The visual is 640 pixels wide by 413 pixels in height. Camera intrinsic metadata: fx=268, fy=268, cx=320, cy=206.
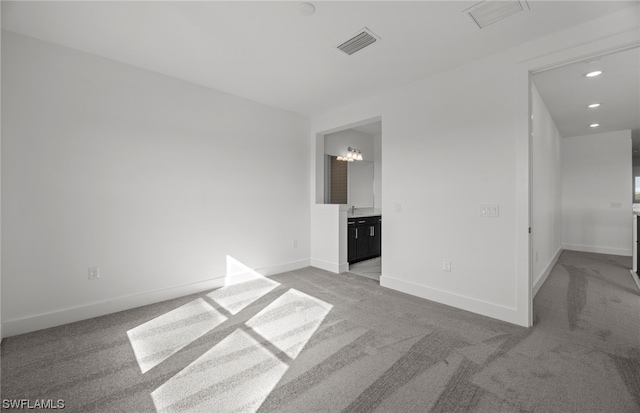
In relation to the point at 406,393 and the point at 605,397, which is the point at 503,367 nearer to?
the point at 605,397

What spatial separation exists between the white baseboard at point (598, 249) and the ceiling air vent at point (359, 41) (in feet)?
22.8

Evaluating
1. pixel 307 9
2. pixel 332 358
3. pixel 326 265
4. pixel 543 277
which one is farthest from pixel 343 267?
pixel 307 9

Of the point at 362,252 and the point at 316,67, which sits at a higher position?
the point at 316,67

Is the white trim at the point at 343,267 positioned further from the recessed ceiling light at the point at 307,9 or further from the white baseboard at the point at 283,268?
the recessed ceiling light at the point at 307,9

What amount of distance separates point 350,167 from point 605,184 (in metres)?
5.58

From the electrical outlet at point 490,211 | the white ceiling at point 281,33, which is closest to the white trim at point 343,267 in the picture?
the electrical outlet at point 490,211

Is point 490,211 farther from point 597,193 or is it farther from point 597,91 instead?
point 597,193

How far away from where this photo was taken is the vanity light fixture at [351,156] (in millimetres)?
5677

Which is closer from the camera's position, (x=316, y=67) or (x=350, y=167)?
(x=316, y=67)

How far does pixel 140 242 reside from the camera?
310 cm

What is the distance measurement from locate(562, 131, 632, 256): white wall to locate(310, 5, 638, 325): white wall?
5284mm

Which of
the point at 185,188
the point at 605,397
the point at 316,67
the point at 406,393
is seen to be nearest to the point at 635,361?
the point at 605,397

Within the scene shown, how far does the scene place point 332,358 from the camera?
6.79ft

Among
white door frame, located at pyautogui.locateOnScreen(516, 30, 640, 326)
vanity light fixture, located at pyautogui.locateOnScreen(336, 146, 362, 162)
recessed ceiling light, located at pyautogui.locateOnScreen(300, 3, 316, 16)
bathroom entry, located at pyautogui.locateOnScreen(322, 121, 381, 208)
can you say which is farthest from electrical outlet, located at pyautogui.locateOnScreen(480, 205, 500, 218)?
vanity light fixture, located at pyautogui.locateOnScreen(336, 146, 362, 162)
